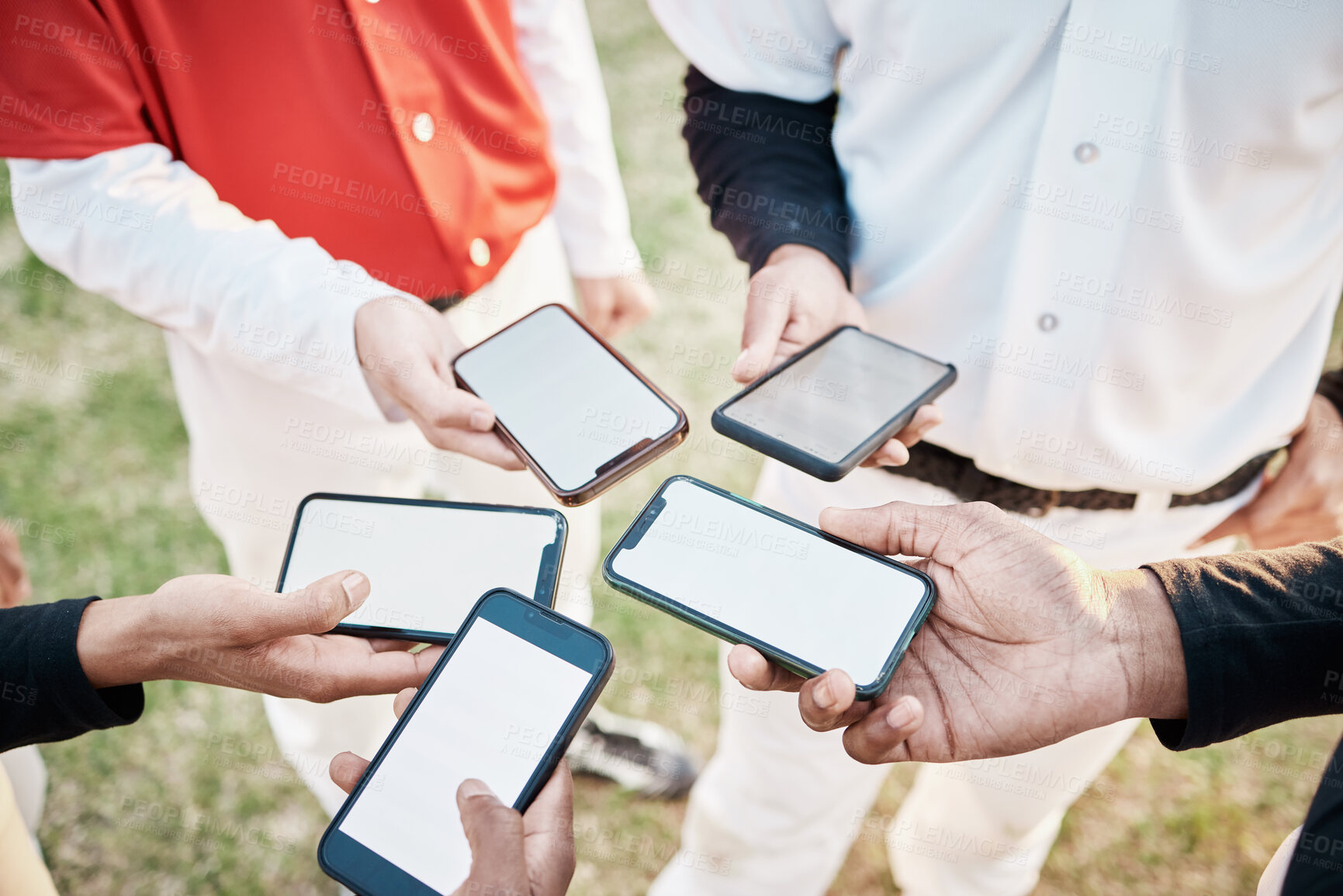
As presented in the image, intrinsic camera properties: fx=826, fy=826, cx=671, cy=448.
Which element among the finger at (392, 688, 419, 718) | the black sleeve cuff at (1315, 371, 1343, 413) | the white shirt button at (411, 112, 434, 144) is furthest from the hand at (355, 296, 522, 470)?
the black sleeve cuff at (1315, 371, 1343, 413)

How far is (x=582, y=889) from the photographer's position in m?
2.21

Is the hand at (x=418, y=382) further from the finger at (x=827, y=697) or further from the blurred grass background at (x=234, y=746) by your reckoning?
the blurred grass background at (x=234, y=746)

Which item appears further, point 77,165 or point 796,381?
point 796,381

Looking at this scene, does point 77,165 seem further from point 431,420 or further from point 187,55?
point 431,420

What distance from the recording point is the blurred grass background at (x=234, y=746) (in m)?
2.23

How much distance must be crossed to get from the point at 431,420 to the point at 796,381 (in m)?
0.69

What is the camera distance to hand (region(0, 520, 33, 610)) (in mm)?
1687

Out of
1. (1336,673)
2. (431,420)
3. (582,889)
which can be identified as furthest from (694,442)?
(1336,673)

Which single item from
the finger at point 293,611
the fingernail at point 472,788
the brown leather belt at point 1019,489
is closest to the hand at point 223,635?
the finger at point 293,611

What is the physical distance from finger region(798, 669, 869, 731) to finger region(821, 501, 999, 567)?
297mm

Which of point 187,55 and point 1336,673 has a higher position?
point 187,55

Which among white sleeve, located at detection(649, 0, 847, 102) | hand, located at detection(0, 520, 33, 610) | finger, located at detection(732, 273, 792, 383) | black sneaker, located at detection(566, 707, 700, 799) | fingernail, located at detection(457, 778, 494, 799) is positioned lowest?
black sneaker, located at detection(566, 707, 700, 799)

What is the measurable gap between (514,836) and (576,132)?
150 cm

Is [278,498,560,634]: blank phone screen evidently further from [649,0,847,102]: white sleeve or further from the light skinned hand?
[649,0,847,102]: white sleeve
